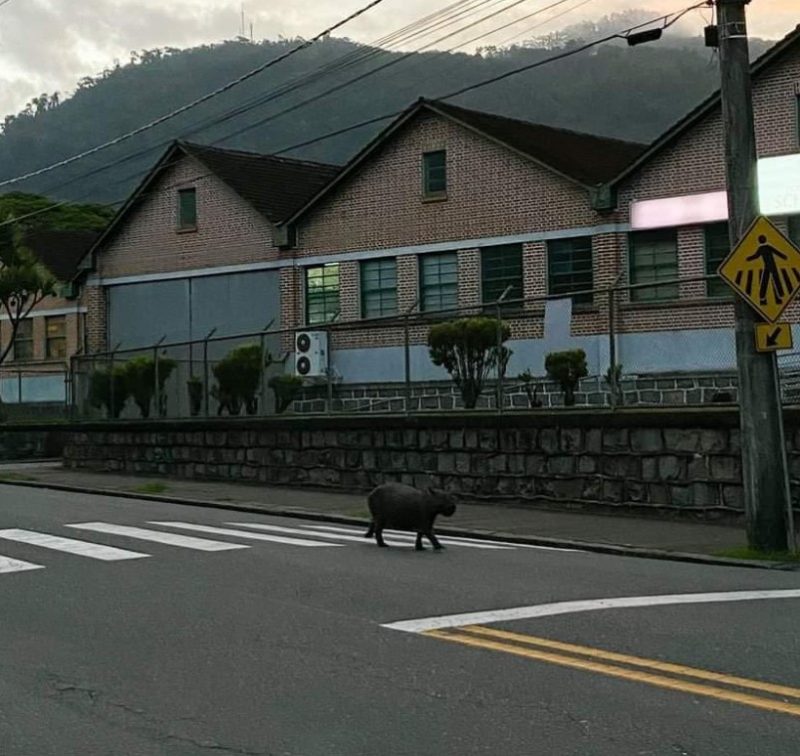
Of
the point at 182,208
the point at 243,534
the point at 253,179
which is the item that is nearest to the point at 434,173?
the point at 253,179

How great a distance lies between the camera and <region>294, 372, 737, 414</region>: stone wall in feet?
55.0

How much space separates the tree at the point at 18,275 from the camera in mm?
42969

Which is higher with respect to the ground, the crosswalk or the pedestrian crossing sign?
the pedestrian crossing sign

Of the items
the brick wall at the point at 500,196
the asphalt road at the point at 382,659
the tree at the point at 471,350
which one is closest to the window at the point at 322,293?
the brick wall at the point at 500,196

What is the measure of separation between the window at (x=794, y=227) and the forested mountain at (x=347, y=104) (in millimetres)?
75528

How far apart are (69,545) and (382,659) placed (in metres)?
6.84

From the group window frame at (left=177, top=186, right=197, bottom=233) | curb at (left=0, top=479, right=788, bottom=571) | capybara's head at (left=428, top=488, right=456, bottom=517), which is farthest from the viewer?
window frame at (left=177, top=186, right=197, bottom=233)

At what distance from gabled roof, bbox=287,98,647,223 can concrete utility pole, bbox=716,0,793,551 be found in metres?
19.1

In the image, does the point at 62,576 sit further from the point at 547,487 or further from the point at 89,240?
the point at 89,240

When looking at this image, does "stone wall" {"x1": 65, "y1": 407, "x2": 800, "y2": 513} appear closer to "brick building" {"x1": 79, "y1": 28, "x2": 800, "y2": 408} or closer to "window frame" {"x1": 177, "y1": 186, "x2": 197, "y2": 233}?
"brick building" {"x1": 79, "y1": 28, "x2": 800, "y2": 408}

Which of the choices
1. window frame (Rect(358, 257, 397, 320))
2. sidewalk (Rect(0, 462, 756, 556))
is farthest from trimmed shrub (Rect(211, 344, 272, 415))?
window frame (Rect(358, 257, 397, 320))

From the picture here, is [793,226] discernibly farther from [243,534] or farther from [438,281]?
[243,534]

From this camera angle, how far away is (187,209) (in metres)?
41.5

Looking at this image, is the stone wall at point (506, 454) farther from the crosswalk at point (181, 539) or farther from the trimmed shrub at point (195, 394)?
the crosswalk at point (181, 539)
